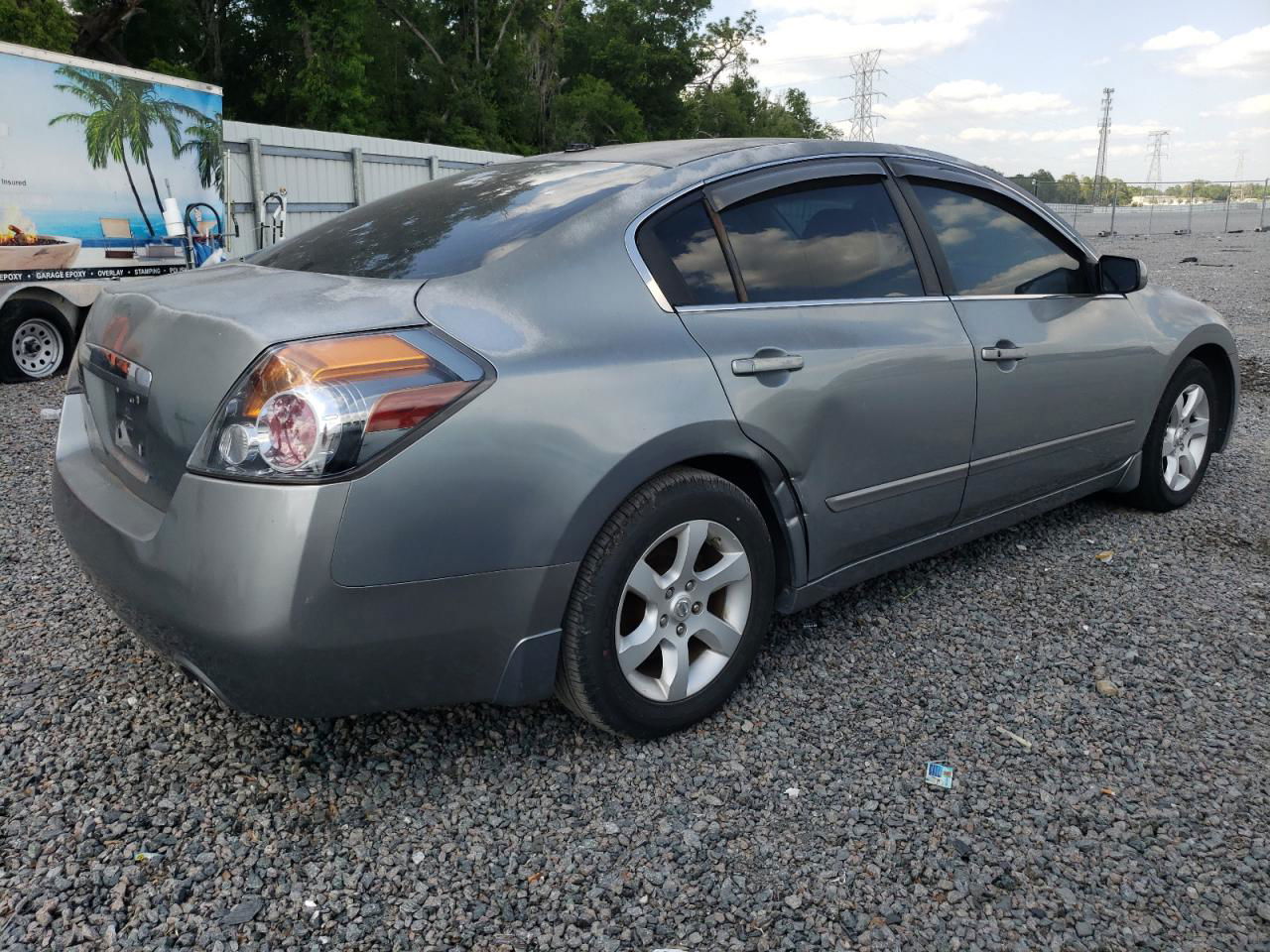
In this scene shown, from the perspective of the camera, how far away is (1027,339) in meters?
3.54

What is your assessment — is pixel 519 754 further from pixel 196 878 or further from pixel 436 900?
pixel 196 878

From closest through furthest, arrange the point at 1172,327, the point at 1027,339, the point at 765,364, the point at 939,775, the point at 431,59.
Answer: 1. the point at 939,775
2. the point at 765,364
3. the point at 1027,339
4. the point at 1172,327
5. the point at 431,59

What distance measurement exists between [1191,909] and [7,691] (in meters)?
3.09

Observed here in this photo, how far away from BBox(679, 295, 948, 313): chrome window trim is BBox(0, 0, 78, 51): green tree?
23.8m

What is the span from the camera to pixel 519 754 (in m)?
2.64

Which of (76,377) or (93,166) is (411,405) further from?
(93,166)

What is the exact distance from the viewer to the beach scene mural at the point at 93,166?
8148mm

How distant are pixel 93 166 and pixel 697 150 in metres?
7.80

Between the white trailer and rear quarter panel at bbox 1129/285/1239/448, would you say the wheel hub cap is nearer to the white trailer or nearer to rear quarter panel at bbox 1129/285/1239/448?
the white trailer

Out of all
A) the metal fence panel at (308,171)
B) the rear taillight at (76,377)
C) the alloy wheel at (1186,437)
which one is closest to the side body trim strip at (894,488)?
the alloy wheel at (1186,437)

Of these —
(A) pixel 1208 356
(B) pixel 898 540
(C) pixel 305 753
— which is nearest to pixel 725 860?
(C) pixel 305 753

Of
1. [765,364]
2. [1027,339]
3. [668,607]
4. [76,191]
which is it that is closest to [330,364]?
[668,607]

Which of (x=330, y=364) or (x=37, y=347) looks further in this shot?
(x=37, y=347)

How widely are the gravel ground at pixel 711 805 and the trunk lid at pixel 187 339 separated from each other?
750 mm
